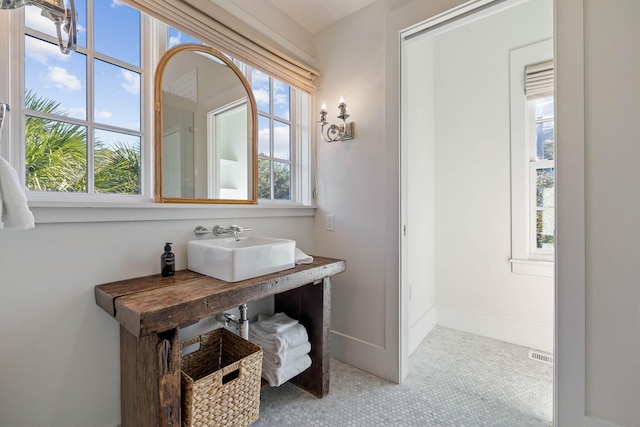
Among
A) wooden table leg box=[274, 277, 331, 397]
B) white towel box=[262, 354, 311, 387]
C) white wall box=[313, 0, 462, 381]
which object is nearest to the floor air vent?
white wall box=[313, 0, 462, 381]

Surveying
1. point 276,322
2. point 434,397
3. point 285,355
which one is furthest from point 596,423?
point 276,322

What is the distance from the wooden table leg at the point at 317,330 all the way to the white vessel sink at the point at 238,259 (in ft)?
1.01

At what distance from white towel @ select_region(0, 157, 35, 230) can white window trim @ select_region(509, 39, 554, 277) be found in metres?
2.88

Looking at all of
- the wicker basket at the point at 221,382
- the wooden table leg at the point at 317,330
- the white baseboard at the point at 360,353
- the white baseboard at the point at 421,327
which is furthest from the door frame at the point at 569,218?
the wicker basket at the point at 221,382

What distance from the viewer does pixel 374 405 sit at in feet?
5.05

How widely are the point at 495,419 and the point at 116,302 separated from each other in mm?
1834

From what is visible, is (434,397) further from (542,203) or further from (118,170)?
(118,170)

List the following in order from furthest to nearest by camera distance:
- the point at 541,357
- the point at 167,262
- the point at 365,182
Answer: the point at 541,357 → the point at 365,182 → the point at 167,262

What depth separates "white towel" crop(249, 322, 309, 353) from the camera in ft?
4.96

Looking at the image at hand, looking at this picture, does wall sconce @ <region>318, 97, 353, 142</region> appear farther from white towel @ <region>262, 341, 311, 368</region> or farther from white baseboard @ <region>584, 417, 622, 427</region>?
white baseboard @ <region>584, 417, 622, 427</region>

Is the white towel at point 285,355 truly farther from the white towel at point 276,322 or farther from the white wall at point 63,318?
the white wall at point 63,318

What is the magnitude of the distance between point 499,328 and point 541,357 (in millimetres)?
335

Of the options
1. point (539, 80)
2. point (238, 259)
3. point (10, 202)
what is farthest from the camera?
point (539, 80)

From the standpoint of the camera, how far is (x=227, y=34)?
158 cm
